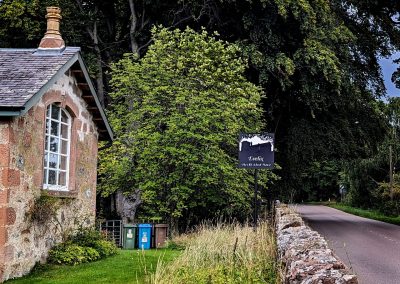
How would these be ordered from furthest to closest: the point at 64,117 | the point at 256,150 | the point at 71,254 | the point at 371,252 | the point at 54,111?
the point at 371,252 → the point at 256,150 → the point at 64,117 → the point at 54,111 → the point at 71,254

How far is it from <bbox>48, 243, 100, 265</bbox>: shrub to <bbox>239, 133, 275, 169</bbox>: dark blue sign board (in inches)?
184

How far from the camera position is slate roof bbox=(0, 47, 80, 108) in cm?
1084

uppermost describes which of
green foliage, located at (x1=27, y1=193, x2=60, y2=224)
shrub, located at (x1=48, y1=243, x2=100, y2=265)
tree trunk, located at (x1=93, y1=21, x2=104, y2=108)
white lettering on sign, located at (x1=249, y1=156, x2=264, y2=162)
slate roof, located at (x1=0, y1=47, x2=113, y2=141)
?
tree trunk, located at (x1=93, y1=21, x2=104, y2=108)

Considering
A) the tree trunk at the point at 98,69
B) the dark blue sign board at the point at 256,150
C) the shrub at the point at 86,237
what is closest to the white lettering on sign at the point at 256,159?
the dark blue sign board at the point at 256,150

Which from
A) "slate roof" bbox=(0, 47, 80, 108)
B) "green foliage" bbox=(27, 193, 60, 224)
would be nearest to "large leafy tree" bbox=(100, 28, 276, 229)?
"slate roof" bbox=(0, 47, 80, 108)

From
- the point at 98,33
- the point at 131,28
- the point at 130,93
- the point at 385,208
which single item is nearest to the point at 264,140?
the point at 130,93

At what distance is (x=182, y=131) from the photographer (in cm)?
1811

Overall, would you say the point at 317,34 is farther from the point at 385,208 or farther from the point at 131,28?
the point at 385,208

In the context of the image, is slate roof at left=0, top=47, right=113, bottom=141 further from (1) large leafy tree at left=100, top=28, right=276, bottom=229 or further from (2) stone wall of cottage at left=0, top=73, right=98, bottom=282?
(1) large leafy tree at left=100, top=28, right=276, bottom=229

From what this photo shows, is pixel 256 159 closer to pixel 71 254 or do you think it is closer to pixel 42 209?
pixel 71 254

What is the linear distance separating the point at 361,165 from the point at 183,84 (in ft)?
89.1

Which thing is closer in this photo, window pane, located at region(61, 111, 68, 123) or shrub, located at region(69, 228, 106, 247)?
window pane, located at region(61, 111, 68, 123)

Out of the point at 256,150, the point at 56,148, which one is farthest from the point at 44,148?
the point at 256,150

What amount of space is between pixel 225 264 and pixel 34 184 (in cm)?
433
